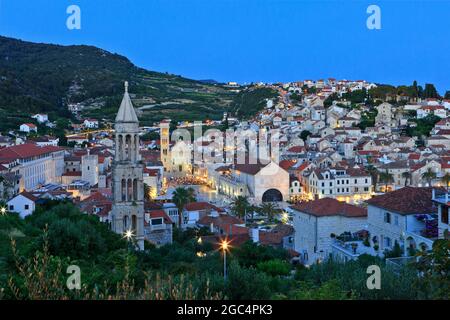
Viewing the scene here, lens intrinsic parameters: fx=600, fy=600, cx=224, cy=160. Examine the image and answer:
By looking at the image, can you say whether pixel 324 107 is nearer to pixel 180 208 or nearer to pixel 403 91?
pixel 403 91

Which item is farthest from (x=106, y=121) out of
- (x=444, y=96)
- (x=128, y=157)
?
(x=128, y=157)

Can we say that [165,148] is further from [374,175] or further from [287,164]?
[374,175]

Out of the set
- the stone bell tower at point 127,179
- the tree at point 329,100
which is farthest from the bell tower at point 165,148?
the stone bell tower at point 127,179

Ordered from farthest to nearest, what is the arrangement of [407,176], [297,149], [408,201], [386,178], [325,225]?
[297,149], [407,176], [386,178], [325,225], [408,201]

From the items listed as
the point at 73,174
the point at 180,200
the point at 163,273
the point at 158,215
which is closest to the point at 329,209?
the point at 158,215

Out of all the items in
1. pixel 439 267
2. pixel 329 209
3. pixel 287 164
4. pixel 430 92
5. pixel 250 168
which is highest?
pixel 430 92

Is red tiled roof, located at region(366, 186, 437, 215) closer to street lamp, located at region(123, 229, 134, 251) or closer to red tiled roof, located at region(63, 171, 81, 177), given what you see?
street lamp, located at region(123, 229, 134, 251)

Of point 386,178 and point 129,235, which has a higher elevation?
point 386,178

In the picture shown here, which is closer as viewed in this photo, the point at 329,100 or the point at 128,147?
the point at 128,147
